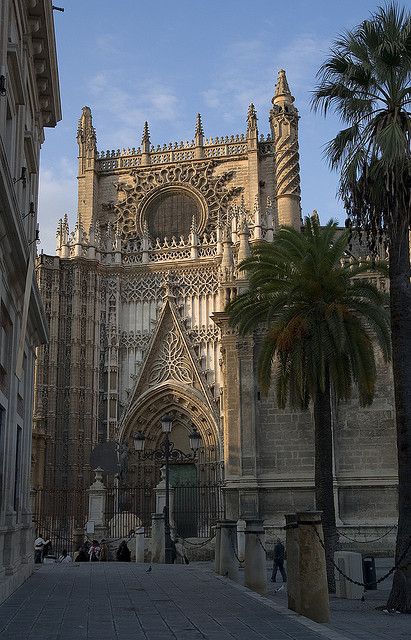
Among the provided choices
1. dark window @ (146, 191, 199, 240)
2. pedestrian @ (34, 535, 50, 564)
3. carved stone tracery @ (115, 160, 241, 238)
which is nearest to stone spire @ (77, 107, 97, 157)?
carved stone tracery @ (115, 160, 241, 238)

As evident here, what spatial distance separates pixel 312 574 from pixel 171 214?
1353 inches

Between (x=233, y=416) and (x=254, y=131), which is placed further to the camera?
(x=254, y=131)

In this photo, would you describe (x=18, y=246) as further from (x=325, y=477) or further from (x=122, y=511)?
(x=122, y=511)

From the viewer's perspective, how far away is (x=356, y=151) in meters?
12.5

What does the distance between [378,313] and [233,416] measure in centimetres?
690

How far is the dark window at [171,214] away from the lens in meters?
41.8

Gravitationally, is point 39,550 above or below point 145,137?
below

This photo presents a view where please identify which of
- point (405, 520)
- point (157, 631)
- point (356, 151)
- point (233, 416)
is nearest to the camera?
point (157, 631)

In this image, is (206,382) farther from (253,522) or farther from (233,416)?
(253,522)

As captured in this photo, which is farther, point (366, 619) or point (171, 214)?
point (171, 214)

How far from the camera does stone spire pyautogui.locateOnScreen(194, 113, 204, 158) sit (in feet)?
139

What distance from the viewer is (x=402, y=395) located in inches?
475

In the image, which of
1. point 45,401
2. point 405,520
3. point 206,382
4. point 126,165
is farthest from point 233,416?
point 126,165

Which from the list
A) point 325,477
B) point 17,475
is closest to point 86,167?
point 325,477
